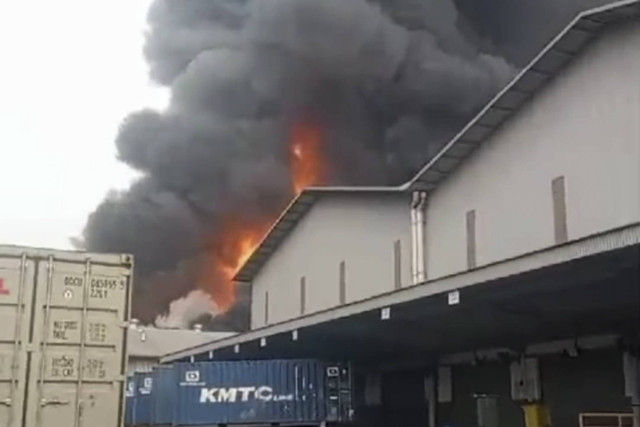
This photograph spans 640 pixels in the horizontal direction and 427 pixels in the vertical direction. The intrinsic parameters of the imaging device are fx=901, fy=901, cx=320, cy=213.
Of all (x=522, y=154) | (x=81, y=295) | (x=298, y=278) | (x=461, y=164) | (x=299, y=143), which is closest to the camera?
(x=81, y=295)

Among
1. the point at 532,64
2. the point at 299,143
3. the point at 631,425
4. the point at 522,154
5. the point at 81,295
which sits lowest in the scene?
the point at 631,425

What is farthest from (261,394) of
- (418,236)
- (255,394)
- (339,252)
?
(339,252)

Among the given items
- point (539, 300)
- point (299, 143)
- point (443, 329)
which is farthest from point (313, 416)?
point (299, 143)

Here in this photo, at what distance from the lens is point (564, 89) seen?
18.6m

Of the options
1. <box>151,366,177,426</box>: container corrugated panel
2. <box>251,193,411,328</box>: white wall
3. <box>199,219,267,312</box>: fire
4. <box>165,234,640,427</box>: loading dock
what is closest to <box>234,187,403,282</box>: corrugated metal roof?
<box>251,193,411,328</box>: white wall

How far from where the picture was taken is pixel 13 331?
1049 centimetres

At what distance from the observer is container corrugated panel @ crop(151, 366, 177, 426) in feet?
67.1

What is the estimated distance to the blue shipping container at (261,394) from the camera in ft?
64.1

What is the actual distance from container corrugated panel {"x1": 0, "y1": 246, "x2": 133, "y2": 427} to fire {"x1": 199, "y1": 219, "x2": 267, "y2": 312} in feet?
126

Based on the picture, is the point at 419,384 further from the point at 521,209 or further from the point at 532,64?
the point at 532,64

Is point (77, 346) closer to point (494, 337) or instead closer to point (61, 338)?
point (61, 338)

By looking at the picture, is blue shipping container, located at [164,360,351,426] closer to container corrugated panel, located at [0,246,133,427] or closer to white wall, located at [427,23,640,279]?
white wall, located at [427,23,640,279]

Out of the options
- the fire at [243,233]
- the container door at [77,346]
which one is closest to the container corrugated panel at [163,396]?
the container door at [77,346]

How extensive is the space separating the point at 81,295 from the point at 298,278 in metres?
20.6
